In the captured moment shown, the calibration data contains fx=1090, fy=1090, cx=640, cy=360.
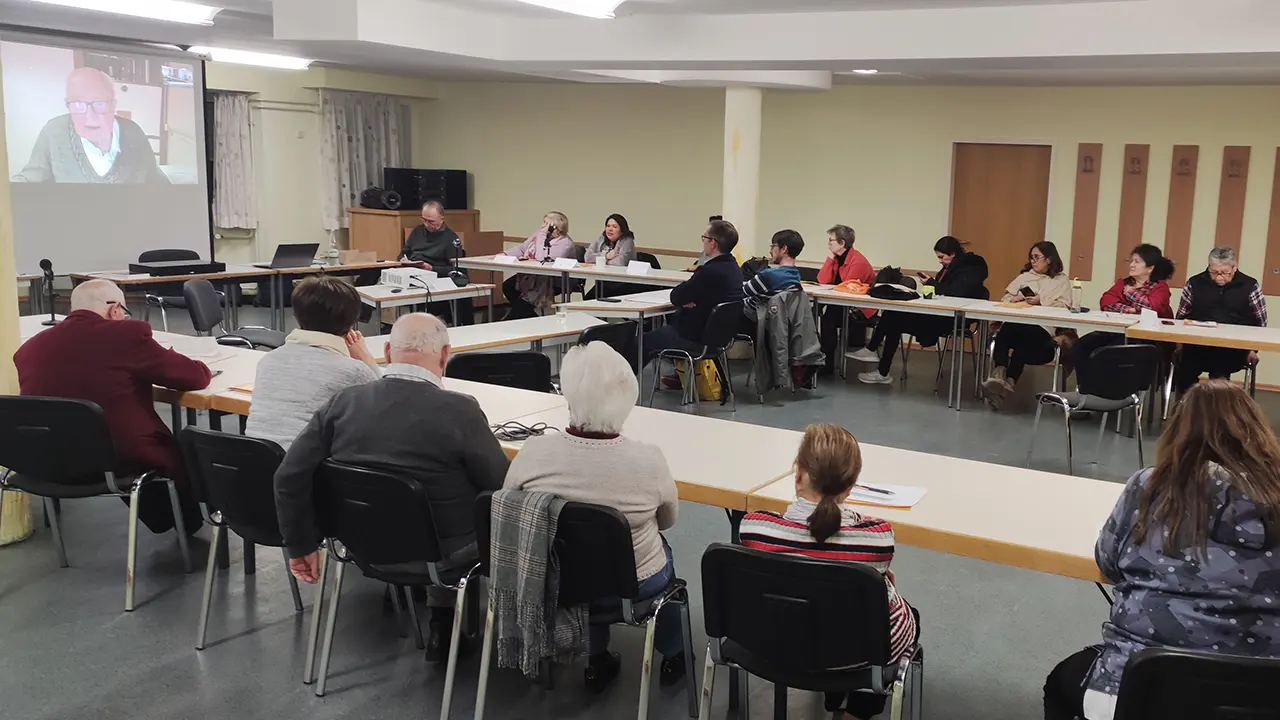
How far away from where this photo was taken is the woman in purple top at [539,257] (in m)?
9.30

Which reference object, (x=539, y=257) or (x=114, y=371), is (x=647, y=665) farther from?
(x=539, y=257)

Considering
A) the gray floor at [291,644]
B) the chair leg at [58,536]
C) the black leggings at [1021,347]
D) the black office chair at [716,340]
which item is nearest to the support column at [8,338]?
the gray floor at [291,644]

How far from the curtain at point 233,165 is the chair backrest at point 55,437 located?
781cm

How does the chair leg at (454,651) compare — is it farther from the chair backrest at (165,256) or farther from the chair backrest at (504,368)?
the chair backrest at (165,256)

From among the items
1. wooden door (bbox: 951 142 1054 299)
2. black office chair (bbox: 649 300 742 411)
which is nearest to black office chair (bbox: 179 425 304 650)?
black office chair (bbox: 649 300 742 411)

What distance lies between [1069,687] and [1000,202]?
25.7 ft

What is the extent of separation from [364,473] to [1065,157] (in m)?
7.95

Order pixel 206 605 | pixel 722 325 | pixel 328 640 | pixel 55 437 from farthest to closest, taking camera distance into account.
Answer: pixel 722 325, pixel 55 437, pixel 206 605, pixel 328 640

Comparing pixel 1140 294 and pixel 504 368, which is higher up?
pixel 1140 294

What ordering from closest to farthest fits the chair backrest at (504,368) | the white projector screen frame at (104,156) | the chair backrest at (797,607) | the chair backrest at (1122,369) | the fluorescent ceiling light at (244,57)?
the chair backrest at (797,607), the chair backrest at (504,368), the chair backrest at (1122,369), the white projector screen frame at (104,156), the fluorescent ceiling light at (244,57)

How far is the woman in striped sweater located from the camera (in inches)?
90.5

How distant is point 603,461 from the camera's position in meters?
2.59

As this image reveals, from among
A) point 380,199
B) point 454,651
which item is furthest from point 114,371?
point 380,199

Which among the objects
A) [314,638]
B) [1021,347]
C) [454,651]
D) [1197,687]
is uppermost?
[1197,687]
